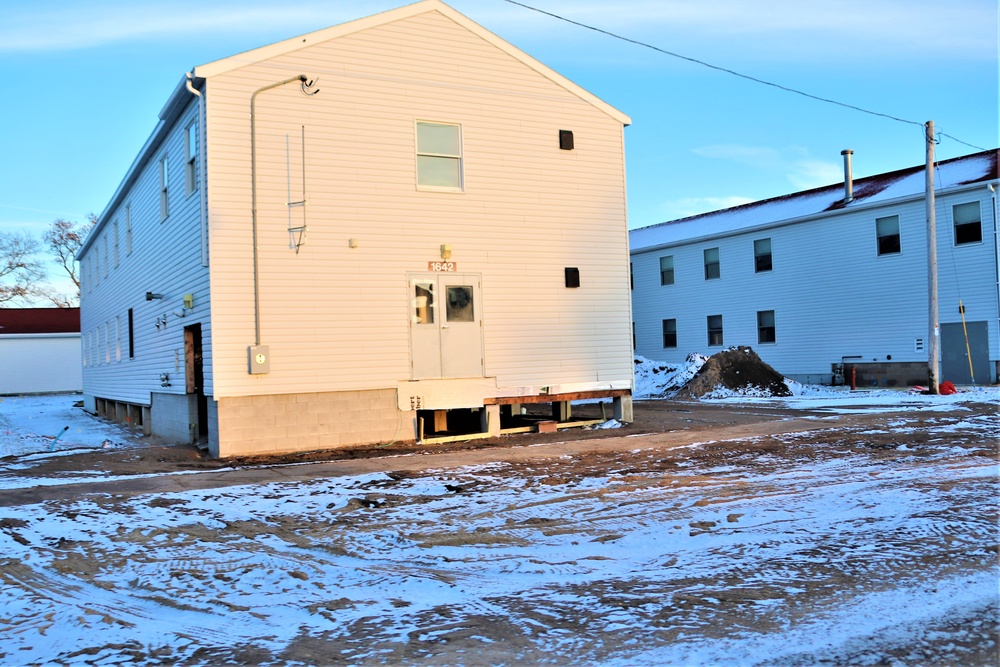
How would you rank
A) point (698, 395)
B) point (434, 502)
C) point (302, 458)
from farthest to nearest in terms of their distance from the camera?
point (698, 395)
point (302, 458)
point (434, 502)

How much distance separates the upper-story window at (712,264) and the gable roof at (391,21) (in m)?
18.0

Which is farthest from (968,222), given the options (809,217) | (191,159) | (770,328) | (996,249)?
(191,159)

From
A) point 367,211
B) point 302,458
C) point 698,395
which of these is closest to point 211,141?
point 367,211

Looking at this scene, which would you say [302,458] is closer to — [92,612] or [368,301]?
[368,301]

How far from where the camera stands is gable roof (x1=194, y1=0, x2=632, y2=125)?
1291 centimetres

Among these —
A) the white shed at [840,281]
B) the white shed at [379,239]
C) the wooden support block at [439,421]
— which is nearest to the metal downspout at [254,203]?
the white shed at [379,239]

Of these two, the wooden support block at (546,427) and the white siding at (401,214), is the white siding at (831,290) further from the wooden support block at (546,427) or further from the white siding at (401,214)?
the wooden support block at (546,427)

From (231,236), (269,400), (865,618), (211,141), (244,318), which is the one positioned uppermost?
(211,141)

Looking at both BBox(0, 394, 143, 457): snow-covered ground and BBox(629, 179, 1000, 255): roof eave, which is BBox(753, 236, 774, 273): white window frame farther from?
BBox(0, 394, 143, 457): snow-covered ground

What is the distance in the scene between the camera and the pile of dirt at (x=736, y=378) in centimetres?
2575

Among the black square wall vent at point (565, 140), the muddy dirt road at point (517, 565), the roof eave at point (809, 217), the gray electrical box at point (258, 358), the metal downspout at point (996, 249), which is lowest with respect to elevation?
the muddy dirt road at point (517, 565)

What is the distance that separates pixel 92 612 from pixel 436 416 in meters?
10.4

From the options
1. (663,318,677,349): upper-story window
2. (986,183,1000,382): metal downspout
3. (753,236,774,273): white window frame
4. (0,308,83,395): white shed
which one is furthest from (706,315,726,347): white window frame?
(0,308,83,395): white shed

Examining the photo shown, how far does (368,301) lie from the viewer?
547 inches
